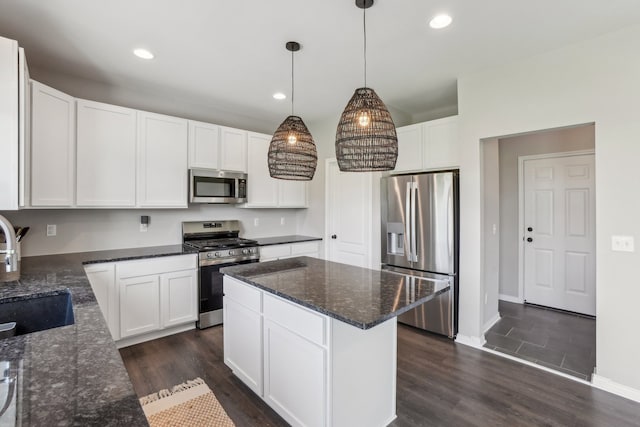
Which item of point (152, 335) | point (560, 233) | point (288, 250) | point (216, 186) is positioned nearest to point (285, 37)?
point (216, 186)

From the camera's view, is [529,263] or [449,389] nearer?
[449,389]

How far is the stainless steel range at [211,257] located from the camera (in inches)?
134

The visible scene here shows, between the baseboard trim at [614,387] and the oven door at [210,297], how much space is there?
346 cm

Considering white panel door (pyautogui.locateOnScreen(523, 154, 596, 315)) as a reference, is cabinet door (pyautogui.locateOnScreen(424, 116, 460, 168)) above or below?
above

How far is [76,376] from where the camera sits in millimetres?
861

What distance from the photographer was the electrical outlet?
2254 mm

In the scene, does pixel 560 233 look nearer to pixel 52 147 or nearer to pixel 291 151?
pixel 291 151

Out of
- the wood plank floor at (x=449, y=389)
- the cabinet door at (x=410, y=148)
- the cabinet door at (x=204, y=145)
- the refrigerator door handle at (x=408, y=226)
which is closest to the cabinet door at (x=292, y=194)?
the cabinet door at (x=204, y=145)

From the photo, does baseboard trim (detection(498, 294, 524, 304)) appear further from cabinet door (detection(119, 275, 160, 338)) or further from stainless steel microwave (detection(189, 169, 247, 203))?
cabinet door (detection(119, 275, 160, 338))

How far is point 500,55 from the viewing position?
2.67 meters

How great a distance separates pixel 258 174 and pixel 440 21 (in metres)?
2.83

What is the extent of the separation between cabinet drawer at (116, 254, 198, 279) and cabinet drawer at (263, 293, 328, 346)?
1617mm

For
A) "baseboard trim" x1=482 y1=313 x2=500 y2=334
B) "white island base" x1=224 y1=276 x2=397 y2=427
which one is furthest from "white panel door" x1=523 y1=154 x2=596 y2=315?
"white island base" x1=224 y1=276 x2=397 y2=427

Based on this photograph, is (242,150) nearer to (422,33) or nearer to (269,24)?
(269,24)
